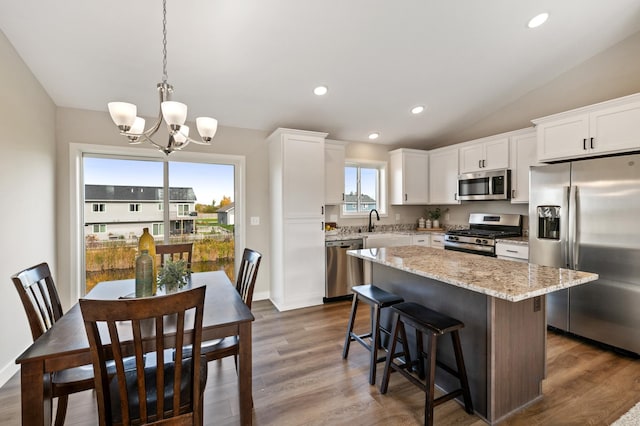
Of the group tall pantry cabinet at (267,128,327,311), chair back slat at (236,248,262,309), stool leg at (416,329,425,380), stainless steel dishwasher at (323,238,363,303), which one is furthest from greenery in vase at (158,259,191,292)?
stainless steel dishwasher at (323,238,363,303)

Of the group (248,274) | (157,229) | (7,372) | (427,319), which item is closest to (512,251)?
(427,319)

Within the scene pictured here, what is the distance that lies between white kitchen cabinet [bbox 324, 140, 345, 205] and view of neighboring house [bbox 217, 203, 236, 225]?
1.34 metres

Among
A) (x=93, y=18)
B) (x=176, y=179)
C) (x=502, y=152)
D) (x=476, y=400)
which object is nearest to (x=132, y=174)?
(x=176, y=179)

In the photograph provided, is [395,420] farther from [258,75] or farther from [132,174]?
[132,174]

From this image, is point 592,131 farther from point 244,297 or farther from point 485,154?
point 244,297

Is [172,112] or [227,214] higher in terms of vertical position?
[172,112]

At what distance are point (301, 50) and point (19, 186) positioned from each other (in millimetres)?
2704

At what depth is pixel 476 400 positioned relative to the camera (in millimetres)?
1893

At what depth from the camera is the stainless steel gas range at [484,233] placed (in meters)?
3.85

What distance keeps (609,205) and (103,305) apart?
3769 millimetres

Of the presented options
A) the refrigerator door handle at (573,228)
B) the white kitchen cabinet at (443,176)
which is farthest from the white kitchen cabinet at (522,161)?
the refrigerator door handle at (573,228)

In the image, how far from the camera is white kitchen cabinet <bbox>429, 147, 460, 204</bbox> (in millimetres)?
4727

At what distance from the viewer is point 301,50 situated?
2811mm

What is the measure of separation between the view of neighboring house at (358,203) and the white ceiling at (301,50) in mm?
1492
